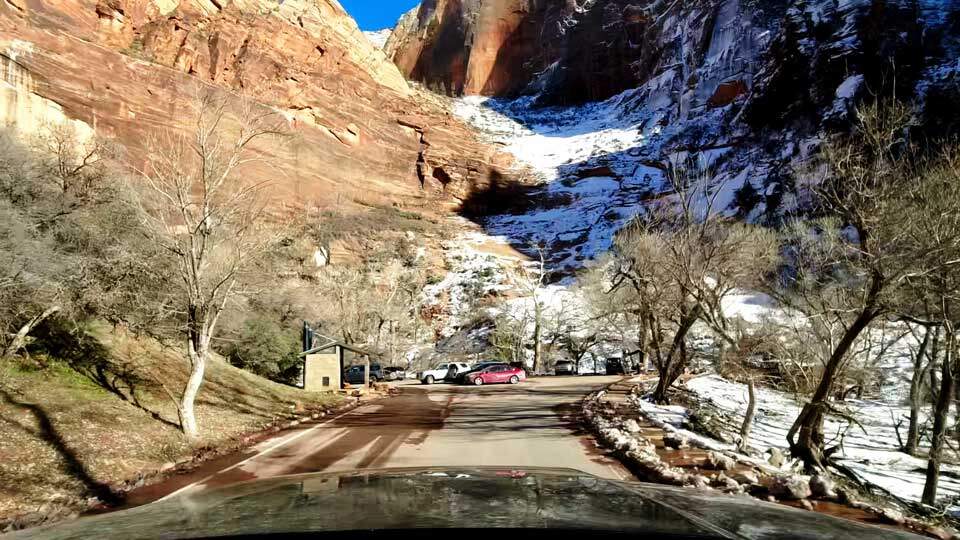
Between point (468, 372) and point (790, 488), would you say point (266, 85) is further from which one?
point (790, 488)

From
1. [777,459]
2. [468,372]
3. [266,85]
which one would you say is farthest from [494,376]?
[266,85]

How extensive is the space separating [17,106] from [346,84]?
139 feet

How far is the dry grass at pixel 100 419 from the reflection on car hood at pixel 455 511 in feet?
18.4

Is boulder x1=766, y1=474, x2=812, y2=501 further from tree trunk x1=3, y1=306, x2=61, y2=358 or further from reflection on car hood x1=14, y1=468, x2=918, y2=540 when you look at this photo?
tree trunk x1=3, y1=306, x2=61, y2=358

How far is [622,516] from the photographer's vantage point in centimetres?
258

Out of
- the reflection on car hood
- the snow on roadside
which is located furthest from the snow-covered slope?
the reflection on car hood

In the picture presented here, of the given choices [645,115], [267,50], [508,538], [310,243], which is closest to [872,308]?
[508,538]

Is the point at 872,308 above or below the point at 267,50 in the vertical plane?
below

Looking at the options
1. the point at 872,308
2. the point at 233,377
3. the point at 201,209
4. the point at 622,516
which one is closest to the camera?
the point at 622,516

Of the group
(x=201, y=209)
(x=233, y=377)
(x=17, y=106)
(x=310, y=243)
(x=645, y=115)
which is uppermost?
(x=645, y=115)

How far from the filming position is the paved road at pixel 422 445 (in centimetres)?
988

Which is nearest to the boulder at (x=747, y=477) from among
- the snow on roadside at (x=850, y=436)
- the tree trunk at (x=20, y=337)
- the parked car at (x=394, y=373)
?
the snow on roadside at (x=850, y=436)

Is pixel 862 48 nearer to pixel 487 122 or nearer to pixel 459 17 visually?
pixel 487 122

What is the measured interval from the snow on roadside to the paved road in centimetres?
330
